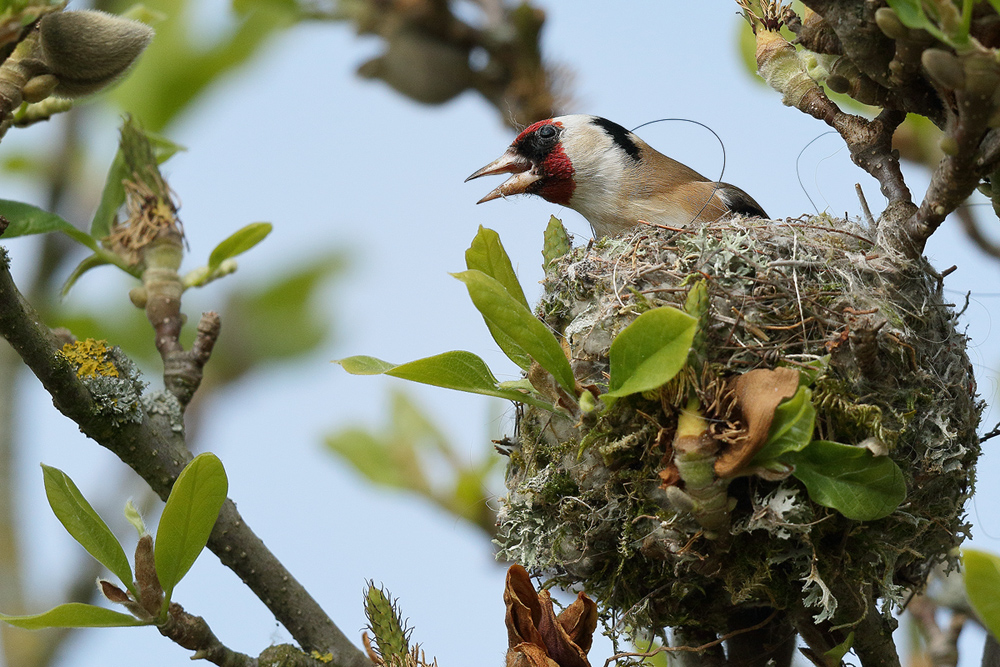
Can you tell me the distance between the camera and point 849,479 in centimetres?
172

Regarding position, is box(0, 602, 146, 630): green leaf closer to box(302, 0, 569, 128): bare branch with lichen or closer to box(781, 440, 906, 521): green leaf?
box(781, 440, 906, 521): green leaf

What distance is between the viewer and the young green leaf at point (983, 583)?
1.53 metres

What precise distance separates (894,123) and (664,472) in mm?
981

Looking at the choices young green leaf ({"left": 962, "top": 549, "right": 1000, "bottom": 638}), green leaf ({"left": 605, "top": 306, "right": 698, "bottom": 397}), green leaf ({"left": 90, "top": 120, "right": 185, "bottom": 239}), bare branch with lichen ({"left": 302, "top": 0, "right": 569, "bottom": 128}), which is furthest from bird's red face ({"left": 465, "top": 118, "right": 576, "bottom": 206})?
young green leaf ({"left": 962, "top": 549, "right": 1000, "bottom": 638})

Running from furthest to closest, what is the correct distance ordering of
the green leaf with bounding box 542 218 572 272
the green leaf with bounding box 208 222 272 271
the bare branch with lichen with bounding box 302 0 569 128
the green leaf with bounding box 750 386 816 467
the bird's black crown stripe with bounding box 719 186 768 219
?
the bare branch with lichen with bounding box 302 0 569 128
the bird's black crown stripe with bounding box 719 186 768 219
the green leaf with bounding box 208 222 272 271
the green leaf with bounding box 542 218 572 272
the green leaf with bounding box 750 386 816 467

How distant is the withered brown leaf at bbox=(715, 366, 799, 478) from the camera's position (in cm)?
162

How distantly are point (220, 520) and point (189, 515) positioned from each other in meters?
0.52

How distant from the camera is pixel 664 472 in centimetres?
174

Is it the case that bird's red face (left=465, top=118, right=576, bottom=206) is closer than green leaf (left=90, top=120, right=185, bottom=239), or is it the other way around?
green leaf (left=90, top=120, right=185, bottom=239)

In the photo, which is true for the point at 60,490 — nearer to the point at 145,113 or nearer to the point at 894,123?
the point at 894,123

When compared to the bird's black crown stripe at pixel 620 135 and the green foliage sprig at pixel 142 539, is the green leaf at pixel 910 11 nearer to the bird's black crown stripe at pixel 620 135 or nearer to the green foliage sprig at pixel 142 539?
the green foliage sprig at pixel 142 539

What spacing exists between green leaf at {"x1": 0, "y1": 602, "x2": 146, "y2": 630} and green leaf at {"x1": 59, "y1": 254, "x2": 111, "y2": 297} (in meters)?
1.13

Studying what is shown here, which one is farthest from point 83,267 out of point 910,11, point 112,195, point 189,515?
point 910,11

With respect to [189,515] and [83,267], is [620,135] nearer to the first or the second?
[83,267]
